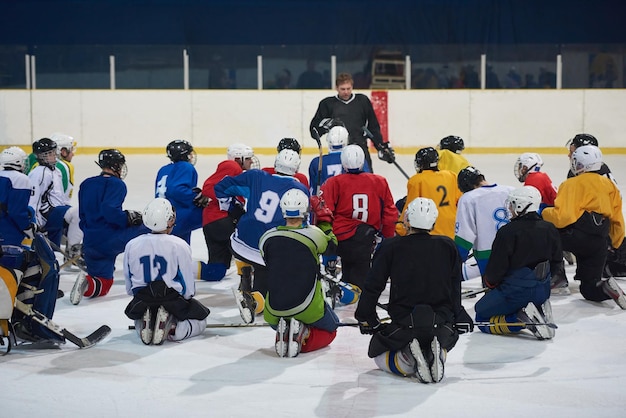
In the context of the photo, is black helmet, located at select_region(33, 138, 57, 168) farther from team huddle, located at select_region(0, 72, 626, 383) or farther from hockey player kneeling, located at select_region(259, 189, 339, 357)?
hockey player kneeling, located at select_region(259, 189, 339, 357)

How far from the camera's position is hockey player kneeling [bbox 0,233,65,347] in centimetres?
525

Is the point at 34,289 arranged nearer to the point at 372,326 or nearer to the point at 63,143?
the point at 372,326

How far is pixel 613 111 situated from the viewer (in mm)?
16750

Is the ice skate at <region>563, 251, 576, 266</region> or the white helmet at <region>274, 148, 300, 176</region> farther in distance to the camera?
the ice skate at <region>563, 251, 576, 266</region>

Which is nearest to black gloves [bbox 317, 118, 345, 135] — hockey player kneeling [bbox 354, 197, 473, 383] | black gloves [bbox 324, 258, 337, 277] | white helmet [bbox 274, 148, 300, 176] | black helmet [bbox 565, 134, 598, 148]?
black gloves [bbox 324, 258, 337, 277]

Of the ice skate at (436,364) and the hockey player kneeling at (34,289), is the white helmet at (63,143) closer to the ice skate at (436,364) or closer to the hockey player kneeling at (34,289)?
the hockey player kneeling at (34,289)

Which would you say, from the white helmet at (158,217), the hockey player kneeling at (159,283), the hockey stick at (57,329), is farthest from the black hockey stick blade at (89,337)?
the white helmet at (158,217)

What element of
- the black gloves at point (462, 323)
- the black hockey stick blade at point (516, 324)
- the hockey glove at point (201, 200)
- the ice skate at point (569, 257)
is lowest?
the black hockey stick blade at point (516, 324)

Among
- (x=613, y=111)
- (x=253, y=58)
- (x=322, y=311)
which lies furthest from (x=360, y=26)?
(x=322, y=311)

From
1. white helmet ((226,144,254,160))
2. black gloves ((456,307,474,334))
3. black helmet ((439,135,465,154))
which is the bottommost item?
black gloves ((456,307,474,334))

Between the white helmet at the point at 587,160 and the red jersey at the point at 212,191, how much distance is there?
93.5 inches

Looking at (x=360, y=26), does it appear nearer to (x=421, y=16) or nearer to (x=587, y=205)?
(x=421, y=16)

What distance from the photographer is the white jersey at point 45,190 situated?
7.48 m

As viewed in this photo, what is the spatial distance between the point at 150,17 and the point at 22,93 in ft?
17.4
